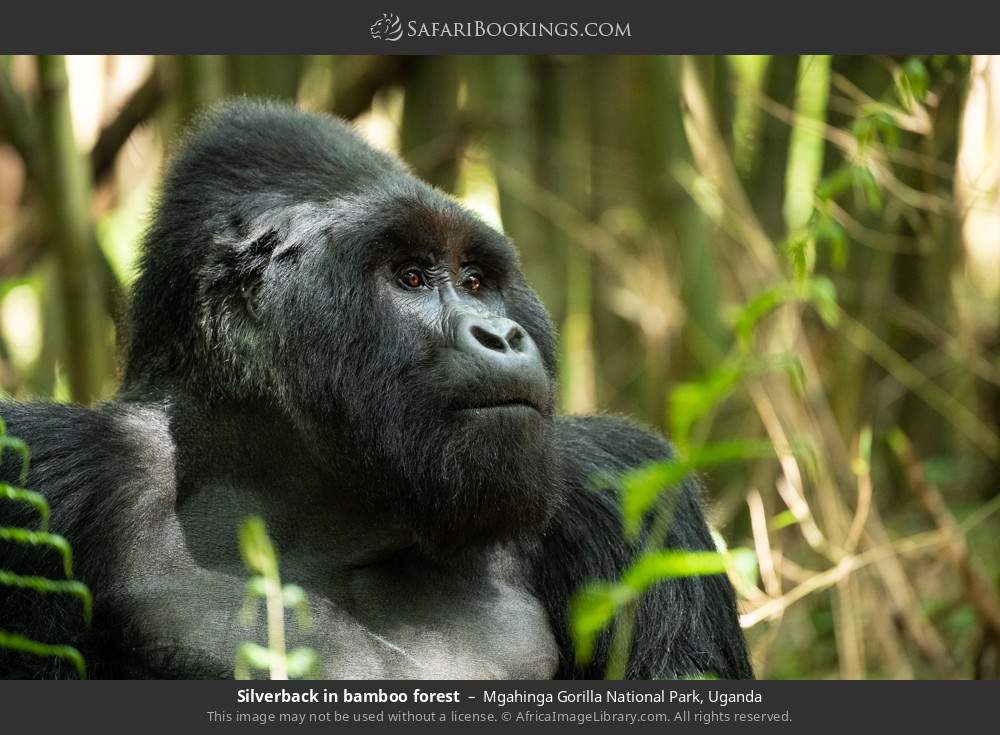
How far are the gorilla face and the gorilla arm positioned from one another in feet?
1.07

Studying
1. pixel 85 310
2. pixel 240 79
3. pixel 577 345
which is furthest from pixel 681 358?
pixel 85 310

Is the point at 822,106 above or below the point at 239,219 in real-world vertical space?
above

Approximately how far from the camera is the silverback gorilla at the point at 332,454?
3242mm

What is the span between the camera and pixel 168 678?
10.5ft

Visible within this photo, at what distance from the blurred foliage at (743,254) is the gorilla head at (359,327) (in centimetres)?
37

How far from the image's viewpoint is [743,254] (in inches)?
227

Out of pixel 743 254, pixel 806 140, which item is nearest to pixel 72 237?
pixel 743 254

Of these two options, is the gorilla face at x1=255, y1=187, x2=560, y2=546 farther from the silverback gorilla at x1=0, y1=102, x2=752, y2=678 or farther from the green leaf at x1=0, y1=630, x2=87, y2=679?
the green leaf at x1=0, y1=630, x2=87, y2=679

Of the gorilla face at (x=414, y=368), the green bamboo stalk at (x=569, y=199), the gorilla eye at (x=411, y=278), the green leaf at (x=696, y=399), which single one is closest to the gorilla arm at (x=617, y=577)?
the gorilla face at (x=414, y=368)

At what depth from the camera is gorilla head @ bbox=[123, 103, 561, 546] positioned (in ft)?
10.6

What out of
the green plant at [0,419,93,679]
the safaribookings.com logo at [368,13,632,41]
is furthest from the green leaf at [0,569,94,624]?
the safaribookings.com logo at [368,13,632,41]

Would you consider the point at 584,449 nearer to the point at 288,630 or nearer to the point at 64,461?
the point at 288,630

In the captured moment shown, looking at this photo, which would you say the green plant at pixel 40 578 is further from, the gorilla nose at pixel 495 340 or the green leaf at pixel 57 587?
the gorilla nose at pixel 495 340

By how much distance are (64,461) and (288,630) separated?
74cm
